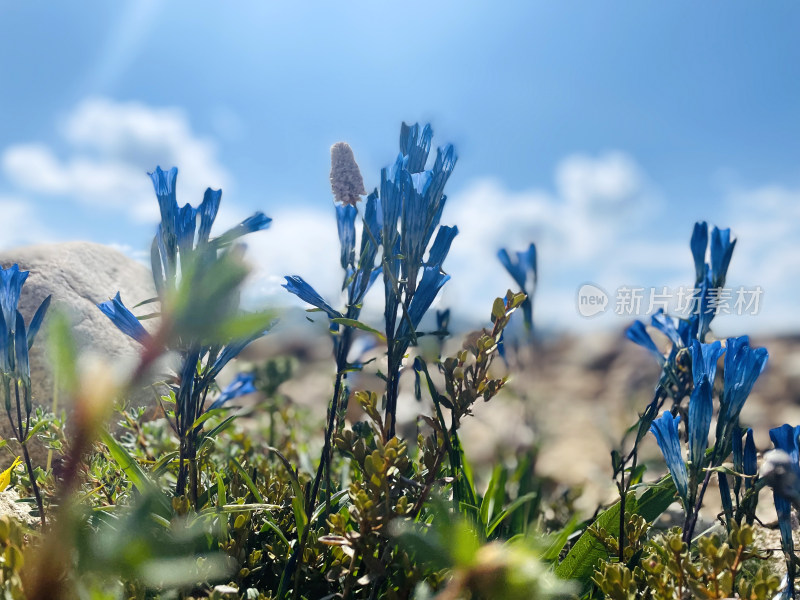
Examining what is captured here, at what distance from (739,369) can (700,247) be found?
55 centimetres

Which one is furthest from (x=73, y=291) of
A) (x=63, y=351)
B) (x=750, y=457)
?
(x=63, y=351)

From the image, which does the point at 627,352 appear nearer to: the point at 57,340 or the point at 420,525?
the point at 420,525

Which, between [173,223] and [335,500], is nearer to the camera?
[173,223]

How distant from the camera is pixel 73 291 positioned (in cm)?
285

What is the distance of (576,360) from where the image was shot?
941cm

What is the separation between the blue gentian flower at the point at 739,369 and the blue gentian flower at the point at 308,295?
0.92 metres

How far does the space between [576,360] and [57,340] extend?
954 centimetres

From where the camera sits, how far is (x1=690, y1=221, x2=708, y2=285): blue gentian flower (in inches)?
75.3

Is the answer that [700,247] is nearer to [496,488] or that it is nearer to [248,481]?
[496,488]

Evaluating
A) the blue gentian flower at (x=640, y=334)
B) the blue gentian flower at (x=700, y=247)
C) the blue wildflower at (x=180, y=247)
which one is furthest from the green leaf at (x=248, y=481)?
the blue gentian flower at (x=700, y=247)

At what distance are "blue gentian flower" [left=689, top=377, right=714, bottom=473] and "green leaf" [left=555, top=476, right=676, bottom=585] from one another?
0.17 metres

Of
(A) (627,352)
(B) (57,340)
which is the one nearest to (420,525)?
(B) (57,340)

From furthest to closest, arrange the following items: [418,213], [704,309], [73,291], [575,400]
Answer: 1. [575,400]
2. [73,291]
3. [704,309]
4. [418,213]

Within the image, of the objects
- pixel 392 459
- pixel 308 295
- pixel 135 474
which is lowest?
pixel 135 474
